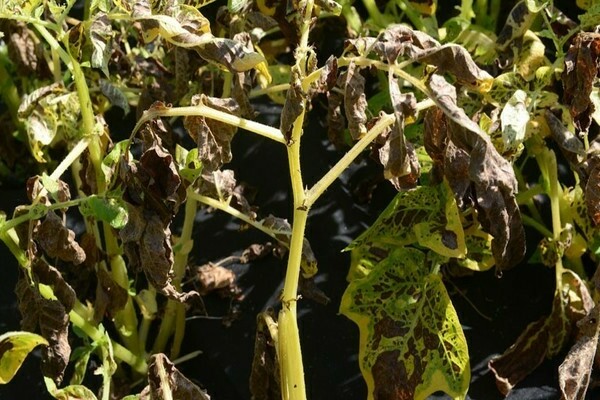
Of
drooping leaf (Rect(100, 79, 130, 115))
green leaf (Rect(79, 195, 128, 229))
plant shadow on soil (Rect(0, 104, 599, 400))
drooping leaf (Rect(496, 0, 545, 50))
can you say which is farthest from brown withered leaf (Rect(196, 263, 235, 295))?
drooping leaf (Rect(496, 0, 545, 50))

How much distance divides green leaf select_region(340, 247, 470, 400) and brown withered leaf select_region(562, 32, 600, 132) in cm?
26

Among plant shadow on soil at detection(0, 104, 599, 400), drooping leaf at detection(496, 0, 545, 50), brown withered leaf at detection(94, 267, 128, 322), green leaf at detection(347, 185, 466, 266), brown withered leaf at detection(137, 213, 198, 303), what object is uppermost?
drooping leaf at detection(496, 0, 545, 50)

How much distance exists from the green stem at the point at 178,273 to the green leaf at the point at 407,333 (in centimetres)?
22

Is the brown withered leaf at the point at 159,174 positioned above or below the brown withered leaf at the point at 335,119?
above

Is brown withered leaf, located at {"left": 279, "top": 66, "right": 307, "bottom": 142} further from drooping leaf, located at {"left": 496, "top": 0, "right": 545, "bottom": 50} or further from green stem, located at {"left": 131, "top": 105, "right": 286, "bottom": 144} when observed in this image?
drooping leaf, located at {"left": 496, "top": 0, "right": 545, "bottom": 50}

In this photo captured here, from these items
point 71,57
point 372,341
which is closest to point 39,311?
point 71,57

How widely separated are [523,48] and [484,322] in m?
0.38

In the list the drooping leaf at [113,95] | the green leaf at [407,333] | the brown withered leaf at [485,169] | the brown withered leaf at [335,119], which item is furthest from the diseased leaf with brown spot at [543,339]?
the drooping leaf at [113,95]

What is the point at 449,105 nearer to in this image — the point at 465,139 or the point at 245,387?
the point at 465,139

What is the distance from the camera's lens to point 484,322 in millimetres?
1319

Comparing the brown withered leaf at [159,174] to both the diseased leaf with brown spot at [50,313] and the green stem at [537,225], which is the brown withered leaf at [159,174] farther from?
the green stem at [537,225]

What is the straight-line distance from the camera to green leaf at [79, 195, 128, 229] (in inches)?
37.9

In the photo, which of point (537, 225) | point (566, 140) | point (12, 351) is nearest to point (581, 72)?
point (566, 140)

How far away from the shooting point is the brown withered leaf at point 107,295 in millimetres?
1178
